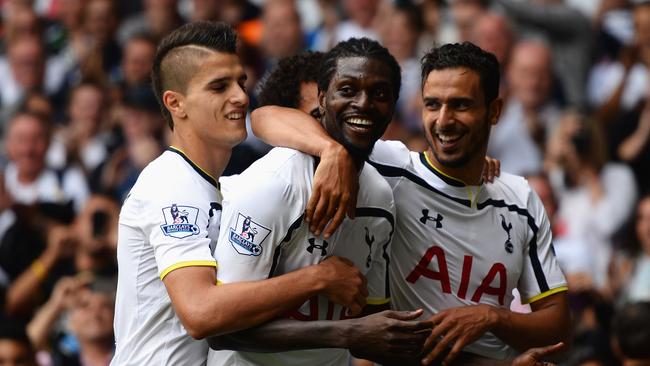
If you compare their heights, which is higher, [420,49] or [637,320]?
[420,49]

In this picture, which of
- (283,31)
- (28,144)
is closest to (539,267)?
(283,31)

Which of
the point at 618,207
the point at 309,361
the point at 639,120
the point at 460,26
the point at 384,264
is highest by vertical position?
the point at 460,26

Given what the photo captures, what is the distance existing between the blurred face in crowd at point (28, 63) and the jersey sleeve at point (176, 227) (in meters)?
7.06

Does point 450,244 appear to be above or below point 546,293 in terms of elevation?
above

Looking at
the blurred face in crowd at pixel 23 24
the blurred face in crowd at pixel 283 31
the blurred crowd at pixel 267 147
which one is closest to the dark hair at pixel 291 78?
the blurred crowd at pixel 267 147

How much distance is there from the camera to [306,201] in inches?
191

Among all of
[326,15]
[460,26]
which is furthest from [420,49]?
[326,15]

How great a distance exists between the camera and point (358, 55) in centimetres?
497

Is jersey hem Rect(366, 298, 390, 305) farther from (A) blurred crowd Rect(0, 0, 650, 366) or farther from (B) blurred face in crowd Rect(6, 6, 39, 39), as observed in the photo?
(B) blurred face in crowd Rect(6, 6, 39, 39)

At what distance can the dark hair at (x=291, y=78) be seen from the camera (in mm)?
5453

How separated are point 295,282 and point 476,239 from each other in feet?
3.43

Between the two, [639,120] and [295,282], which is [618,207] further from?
[295,282]

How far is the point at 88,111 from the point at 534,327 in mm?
6327

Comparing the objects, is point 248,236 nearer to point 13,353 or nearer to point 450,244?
point 450,244
